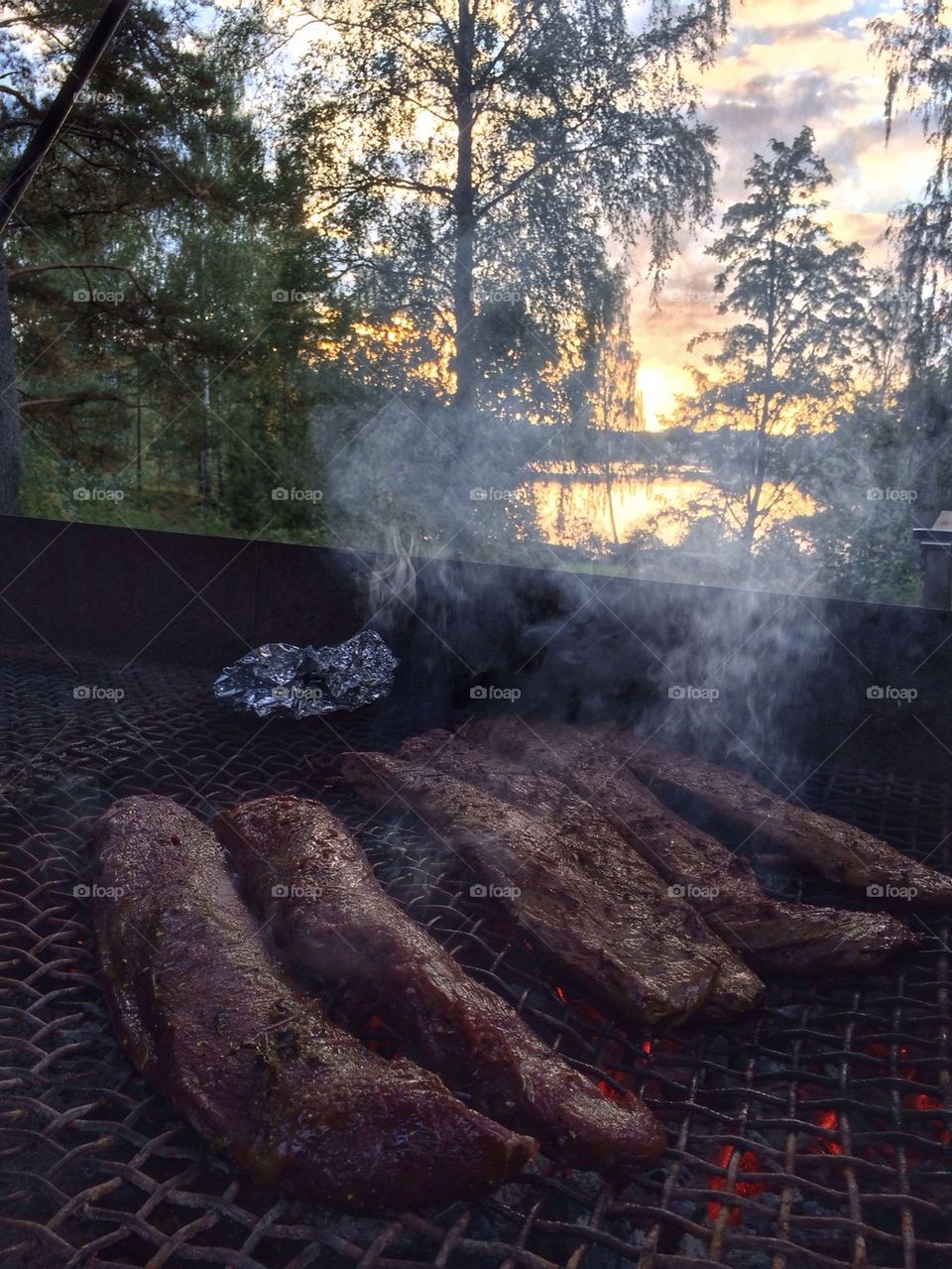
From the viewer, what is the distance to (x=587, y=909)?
11.1ft

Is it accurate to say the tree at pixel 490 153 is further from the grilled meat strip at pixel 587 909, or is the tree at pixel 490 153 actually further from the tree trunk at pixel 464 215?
the grilled meat strip at pixel 587 909

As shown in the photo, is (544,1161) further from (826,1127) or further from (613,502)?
(613,502)

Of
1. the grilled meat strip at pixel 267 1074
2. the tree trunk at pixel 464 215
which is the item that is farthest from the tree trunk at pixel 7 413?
the grilled meat strip at pixel 267 1074

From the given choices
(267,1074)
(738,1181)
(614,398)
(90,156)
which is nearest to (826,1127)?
(738,1181)

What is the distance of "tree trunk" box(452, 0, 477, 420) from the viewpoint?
1094 cm

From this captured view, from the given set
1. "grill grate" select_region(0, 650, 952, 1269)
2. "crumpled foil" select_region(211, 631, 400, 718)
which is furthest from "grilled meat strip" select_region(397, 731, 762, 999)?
"crumpled foil" select_region(211, 631, 400, 718)

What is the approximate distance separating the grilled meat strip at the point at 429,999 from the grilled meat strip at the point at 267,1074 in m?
0.16

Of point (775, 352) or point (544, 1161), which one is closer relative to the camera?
point (544, 1161)

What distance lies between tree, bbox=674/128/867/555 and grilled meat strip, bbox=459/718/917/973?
244 inches

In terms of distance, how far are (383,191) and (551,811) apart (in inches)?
412

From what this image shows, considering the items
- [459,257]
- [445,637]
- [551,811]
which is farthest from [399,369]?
[551,811]

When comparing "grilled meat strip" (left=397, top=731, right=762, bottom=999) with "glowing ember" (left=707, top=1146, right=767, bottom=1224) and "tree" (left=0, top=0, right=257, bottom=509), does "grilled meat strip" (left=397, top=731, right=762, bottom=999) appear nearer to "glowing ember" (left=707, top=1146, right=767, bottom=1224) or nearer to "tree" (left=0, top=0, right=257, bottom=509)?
"glowing ember" (left=707, top=1146, right=767, bottom=1224)

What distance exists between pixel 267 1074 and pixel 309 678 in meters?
4.01

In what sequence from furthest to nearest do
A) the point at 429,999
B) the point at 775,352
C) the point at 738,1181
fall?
1. the point at 775,352
2. the point at 429,999
3. the point at 738,1181
